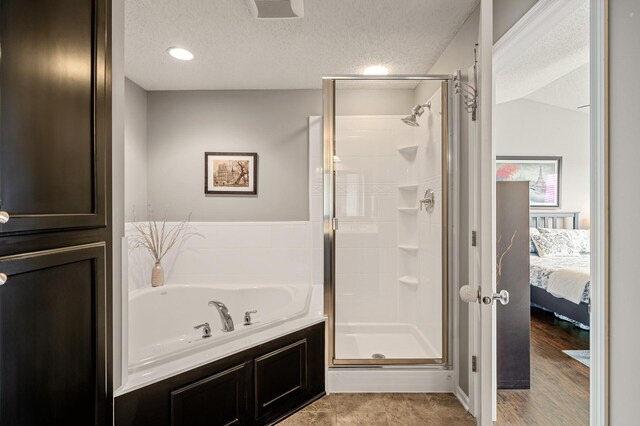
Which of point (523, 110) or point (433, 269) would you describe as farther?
point (523, 110)

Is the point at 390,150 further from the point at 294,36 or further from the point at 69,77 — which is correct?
the point at 69,77

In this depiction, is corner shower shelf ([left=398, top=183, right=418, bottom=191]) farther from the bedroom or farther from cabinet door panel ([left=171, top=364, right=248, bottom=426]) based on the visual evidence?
cabinet door panel ([left=171, top=364, right=248, bottom=426])

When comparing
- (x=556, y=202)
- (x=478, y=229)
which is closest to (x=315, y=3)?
(x=478, y=229)

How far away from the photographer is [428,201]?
2727 millimetres

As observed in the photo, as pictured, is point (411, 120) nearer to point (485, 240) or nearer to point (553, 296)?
point (485, 240)

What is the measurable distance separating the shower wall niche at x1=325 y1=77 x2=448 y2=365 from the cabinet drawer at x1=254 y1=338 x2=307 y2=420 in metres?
0.39

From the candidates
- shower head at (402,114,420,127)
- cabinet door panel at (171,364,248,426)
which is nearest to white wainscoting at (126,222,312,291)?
shower head at (402,114,420,127)

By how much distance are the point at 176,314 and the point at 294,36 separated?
7.72ft

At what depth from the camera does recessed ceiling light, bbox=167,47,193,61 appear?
8.23ft

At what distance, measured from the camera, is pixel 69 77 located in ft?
3.71

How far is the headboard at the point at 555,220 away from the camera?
5215mm

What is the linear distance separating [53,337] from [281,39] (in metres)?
2.14

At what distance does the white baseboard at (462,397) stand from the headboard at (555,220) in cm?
383

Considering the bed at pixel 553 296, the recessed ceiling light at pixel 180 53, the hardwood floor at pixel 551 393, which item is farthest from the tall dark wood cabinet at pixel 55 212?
the bed at pixel 553 296
